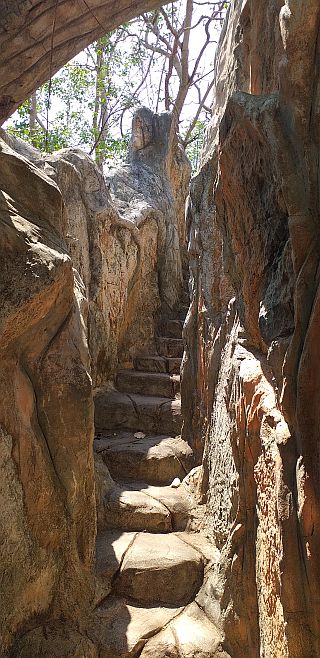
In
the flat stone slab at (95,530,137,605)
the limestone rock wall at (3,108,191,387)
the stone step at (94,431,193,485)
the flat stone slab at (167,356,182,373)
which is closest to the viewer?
the flat stone slab at (95,530,137,605)

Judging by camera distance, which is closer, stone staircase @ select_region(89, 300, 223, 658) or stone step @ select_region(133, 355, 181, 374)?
stone staircase @ select_region(89, 300, 223, 658)

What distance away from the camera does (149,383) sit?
23.4ft

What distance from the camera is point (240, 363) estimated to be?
3.39m

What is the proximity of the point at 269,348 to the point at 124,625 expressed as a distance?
2125mm

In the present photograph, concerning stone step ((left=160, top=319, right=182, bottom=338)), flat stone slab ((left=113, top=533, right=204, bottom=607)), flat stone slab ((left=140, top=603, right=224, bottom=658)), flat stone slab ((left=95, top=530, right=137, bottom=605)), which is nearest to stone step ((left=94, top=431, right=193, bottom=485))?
flat stone slab ((left=95, top=530, right=137, bottom=605))

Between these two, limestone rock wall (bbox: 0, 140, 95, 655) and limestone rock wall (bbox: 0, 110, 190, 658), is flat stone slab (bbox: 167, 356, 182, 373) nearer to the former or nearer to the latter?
limestone rock wall (bbox: 0, 110, 190, 658)

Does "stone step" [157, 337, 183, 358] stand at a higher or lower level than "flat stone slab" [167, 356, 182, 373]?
higher

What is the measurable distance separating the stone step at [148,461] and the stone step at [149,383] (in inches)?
52.6

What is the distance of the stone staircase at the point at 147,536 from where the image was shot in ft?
11.4

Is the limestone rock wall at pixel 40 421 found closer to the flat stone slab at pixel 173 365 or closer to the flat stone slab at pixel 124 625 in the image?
the flat stone slab at pixel 124 625

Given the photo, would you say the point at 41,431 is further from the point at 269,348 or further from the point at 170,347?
the point at 170,347

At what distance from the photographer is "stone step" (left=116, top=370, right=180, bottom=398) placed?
7.02 meters

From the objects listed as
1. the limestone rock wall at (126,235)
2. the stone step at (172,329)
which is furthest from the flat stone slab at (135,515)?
the stone step at (172,329)

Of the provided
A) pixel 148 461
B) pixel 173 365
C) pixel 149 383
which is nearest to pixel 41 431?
pixel 148 461
